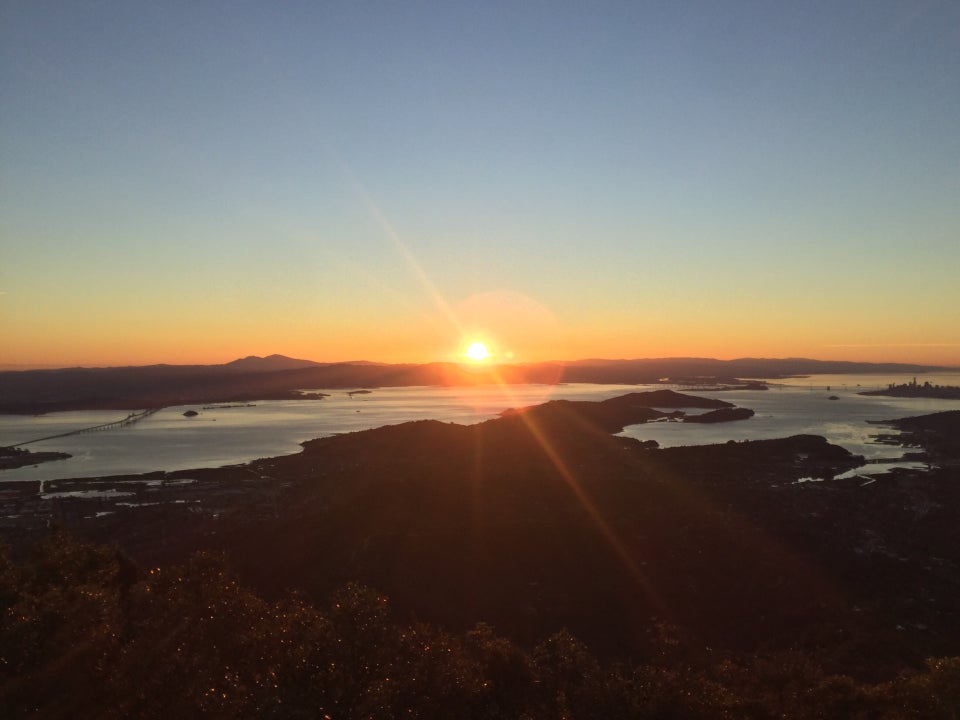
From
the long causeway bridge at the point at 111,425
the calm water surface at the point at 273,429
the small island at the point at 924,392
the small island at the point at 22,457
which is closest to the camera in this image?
the small island at the point at 22,457

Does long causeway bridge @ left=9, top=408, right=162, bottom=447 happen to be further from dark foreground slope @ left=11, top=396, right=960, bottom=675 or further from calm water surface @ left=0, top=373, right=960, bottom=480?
dark foreground slope @ left=11, top=396, right=960, bottom=675

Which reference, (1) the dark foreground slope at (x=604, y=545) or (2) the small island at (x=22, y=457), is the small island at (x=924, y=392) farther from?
(2) the small island at (x=22, y=457)

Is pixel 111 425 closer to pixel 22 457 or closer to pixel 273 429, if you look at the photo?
pixel 273 429

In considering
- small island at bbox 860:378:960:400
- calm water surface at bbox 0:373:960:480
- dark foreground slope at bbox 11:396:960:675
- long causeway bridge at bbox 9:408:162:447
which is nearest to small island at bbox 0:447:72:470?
calm water surface at bbox 0:373:960:480

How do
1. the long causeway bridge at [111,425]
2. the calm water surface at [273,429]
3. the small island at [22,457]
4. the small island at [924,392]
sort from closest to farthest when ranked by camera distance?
the small island at [22,457], the calm water surface at [273,429], the long causeway bridge at [111,425], the small island at [924,392]

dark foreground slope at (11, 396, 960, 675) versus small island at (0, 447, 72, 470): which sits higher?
small island at (0, 447, 72, 470)

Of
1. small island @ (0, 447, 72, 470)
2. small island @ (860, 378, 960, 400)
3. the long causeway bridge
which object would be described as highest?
the long causeway bridge

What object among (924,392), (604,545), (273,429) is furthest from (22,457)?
(924,392)

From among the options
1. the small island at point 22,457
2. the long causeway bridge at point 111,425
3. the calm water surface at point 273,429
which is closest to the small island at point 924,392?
the calm water surface at point 273,429

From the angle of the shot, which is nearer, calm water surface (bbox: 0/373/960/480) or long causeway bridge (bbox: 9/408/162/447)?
calm water surface (bbox: 0/373/960/480)
